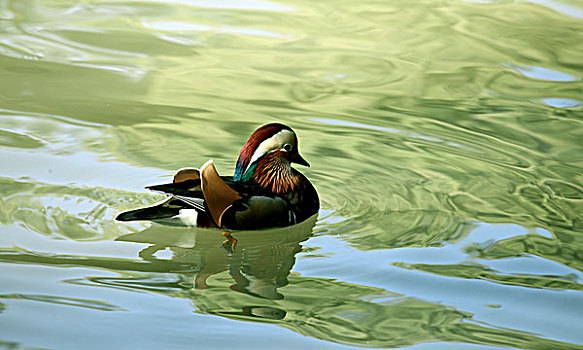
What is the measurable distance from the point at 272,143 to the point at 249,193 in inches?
14.7

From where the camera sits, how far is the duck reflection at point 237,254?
4.68m

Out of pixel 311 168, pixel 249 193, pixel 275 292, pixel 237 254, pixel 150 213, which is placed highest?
pixel 311 168

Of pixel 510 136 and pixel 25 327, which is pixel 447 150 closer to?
pixel 510 136

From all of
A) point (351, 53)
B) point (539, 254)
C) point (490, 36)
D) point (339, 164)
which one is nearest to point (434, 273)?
point (539, 254)

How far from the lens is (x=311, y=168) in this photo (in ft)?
20.9

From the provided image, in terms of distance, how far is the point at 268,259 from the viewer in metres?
4.99

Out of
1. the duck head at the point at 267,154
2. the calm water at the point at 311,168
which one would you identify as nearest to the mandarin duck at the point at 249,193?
the duck head at the point at 267,154

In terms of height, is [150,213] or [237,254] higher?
[150,213]

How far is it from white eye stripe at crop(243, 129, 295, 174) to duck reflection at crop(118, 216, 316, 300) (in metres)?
0.46

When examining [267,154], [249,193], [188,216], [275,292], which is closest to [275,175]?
[267,154]

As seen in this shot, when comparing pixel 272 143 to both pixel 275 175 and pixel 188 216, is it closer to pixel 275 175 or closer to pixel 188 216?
pixel 275 175

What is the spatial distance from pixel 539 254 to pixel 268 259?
1.55 m

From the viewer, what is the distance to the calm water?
4270 millimetres

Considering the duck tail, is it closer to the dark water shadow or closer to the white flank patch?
the white flank patch
